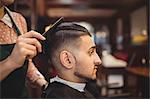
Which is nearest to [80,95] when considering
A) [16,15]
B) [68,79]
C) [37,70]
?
[68,79]

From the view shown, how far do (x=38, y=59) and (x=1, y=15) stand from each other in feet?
0.61

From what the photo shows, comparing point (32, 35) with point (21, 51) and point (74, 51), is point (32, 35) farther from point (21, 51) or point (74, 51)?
point (74, 51)

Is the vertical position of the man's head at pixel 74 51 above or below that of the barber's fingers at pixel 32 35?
below

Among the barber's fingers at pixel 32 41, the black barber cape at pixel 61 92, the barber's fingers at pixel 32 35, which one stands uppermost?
the barber's fingers at pixel 32 35

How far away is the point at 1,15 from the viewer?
2.83 feet

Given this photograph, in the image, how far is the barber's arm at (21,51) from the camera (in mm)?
762

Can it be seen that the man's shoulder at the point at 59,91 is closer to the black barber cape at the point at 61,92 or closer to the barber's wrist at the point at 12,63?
the black barber cape at the point at 61,92

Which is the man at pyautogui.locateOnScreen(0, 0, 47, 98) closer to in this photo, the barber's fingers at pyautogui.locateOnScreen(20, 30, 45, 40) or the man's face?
the barber's fingers at pyautogui.locateOnScreen(20, 30, 45, 40)

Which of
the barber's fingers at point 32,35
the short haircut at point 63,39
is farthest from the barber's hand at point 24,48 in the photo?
the short haircut at point 63,39

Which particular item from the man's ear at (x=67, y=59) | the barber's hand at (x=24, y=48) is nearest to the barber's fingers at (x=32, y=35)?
the barber's hand at (x=24, y=48)

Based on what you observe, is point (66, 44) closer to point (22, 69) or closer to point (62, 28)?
point (62, 28)

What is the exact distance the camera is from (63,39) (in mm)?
900

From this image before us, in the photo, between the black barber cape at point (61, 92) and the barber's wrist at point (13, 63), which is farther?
the black barber cape at point (61, 92)

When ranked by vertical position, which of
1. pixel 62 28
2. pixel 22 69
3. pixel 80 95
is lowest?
pixel 80 95
